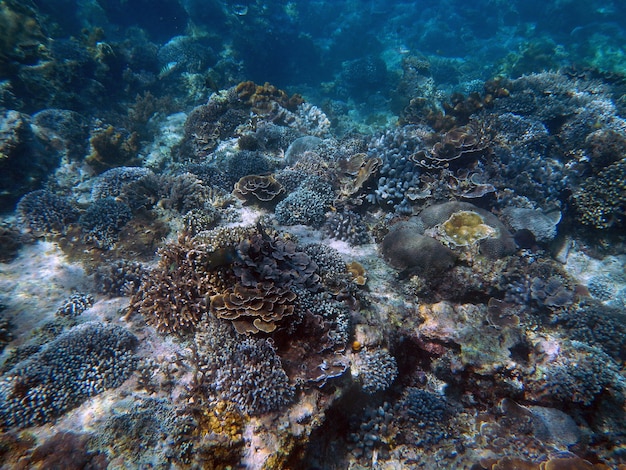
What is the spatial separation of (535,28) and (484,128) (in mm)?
32830

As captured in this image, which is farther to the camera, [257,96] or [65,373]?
[257,96]

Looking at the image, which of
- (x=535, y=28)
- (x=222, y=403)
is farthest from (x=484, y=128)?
(x=535, y=28)

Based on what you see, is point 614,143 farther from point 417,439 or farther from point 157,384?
point 157,384

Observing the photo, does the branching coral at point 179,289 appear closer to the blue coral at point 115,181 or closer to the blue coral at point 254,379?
the blue coral at point 254,379

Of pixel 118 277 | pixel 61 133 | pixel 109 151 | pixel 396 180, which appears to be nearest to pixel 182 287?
pixel 118 277

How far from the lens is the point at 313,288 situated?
4941mm

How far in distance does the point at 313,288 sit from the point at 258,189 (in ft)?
12.5

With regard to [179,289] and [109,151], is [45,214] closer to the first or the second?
[109,151]

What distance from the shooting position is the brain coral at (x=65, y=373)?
3891 mm

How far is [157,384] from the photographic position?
4.31m

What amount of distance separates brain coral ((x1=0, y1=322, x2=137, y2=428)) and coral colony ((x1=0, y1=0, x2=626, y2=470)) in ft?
0.09

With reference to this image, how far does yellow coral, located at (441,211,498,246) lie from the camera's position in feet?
19.9

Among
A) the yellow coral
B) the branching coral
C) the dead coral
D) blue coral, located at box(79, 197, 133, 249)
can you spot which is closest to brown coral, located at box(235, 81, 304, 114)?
the dead coral

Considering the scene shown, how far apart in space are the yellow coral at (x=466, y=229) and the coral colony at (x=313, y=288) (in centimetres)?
5
